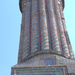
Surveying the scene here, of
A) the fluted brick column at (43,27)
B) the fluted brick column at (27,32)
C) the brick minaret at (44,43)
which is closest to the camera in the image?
the brick minaret at (44,43)

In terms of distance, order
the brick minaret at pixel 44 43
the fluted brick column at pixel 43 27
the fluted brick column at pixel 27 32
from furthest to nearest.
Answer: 1. the fluted brick column at pixel 27 32
2. the fluted brick column at pixel 43 27
3. the brick minaret at pixel 44 43

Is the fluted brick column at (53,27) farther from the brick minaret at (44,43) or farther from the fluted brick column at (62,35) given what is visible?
the fluted brick column at (62,35)

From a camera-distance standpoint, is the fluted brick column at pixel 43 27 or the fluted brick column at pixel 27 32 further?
the fluted brick column at pixel 27 32

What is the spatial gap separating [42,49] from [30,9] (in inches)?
174

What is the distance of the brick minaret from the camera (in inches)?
371

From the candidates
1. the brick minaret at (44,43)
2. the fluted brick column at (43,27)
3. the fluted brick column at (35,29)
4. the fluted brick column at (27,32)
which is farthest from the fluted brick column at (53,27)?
the fluted brick column at (27,32)

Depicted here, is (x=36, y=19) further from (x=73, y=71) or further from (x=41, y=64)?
(x=73, y=71)

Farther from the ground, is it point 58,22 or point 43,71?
point 58,22

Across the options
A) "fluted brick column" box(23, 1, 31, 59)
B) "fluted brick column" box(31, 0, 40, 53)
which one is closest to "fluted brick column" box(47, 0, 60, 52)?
"fluted brick column" box(31, 0, 40, 53)

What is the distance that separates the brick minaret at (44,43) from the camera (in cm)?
942

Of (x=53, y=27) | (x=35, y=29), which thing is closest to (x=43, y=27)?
(x=35, y=29)

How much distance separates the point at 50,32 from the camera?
1208cm

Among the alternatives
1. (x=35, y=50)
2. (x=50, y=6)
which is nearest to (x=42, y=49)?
(x=35, y=50)

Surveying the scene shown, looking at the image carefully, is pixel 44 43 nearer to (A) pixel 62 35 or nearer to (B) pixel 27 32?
(A) pixel 62 35
